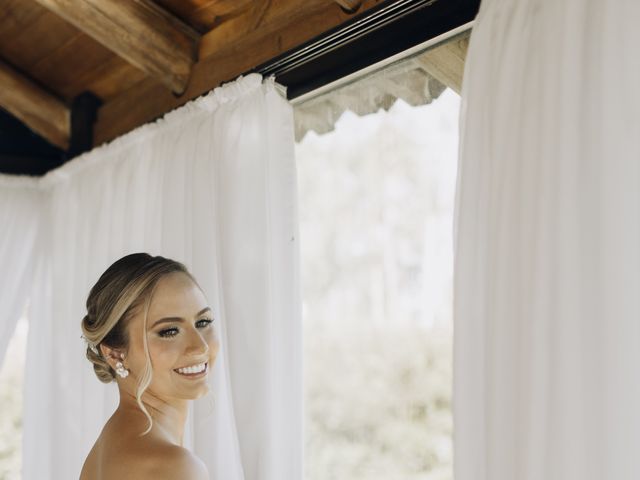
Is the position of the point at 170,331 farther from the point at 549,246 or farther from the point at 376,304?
the point at 376,304

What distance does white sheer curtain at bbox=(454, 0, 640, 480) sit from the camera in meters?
1.21

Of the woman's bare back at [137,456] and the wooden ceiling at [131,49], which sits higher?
the wooden ceiling at [131,49]

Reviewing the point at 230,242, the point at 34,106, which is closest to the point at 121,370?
the point at 230,242

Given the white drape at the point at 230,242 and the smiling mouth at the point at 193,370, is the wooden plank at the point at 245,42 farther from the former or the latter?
the smiling mouth at the point at 193,370

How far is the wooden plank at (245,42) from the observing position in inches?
83.5

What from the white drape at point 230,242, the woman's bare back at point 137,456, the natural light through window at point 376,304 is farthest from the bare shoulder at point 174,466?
the natural light through window at point 376,304

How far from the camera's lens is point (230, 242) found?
2.19 meters

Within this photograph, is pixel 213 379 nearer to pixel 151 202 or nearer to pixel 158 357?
pixel 158 357

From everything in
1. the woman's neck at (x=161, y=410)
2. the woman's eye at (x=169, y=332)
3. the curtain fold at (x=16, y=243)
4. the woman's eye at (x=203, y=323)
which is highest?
the curtain fold at (x=16, y=243)

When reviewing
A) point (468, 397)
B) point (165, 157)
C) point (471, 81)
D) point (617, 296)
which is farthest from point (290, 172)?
point (617, 296)

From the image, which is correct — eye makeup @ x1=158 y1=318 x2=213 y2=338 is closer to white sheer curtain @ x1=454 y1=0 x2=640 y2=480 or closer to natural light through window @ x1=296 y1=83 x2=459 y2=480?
white sheer curtain @ x1=454 y1=0 x2=640 y2=480

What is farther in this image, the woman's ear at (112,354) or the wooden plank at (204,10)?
the wooden plank at (204,10)

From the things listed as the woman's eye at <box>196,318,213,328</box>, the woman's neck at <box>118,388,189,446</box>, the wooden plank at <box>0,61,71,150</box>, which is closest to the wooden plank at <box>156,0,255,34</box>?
the wooden plank at <box>0,61,71,150</box>

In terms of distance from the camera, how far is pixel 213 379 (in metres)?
2.19
